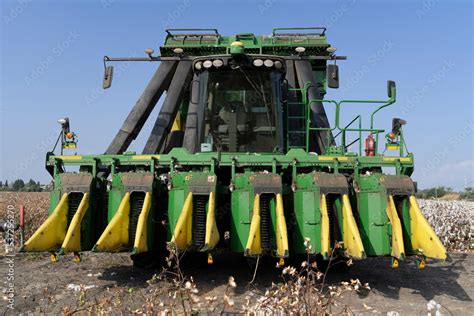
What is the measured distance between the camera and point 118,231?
5.16 meters

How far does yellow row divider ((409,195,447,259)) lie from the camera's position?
4.86 meters

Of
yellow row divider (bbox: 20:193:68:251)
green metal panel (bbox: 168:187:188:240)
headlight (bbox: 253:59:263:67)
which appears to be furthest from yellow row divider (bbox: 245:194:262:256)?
headlight (bbox: 253:59:263:67)

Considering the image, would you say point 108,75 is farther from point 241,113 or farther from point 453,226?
point 453,226

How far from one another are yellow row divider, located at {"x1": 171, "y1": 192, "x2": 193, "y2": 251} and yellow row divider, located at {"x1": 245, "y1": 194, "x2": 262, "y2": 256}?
2.42 ft

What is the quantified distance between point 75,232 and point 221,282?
194 centimetres

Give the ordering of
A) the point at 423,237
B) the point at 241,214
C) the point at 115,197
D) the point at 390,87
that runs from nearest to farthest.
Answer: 1. the point at 423,237
2. the point at 241,214
3. the point at 115,197
4. the point at 390,87

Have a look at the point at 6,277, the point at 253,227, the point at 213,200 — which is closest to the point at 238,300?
the point at 253,227

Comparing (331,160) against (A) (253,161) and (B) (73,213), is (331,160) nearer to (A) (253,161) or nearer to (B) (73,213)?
(A) (253,161)

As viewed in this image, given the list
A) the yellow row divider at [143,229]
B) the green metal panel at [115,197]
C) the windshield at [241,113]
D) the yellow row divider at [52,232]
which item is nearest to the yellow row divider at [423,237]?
the windshield at [241,113]

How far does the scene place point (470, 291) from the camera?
5727 mm

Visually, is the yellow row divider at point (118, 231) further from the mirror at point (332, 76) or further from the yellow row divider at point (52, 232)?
the mirror at point (332, 76)

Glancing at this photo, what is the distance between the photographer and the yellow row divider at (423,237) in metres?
4.86

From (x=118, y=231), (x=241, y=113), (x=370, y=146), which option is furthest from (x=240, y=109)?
(x=118, y=231)

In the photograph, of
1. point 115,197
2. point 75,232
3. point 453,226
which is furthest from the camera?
point 453,226
